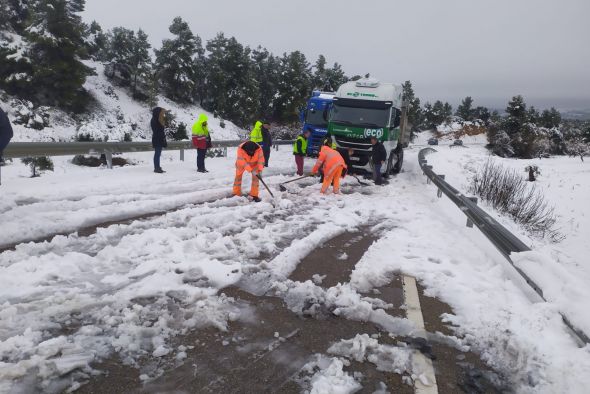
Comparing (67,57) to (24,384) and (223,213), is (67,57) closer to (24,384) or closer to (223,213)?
(223,213)

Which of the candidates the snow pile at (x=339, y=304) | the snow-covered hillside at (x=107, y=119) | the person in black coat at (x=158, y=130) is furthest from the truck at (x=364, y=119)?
the snow-covered hillside at (x=107, y=119)

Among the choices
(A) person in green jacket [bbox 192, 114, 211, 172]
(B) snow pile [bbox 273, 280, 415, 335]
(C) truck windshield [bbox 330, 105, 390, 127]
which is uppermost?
(C) truck windshield [bbox 330, 105, 390, 127]

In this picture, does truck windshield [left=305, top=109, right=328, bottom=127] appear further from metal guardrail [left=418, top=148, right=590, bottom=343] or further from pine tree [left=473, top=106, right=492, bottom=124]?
pine tree [left=473, top=106, right=492, bottom=124]

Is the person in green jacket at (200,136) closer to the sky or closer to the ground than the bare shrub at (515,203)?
closer to the sky

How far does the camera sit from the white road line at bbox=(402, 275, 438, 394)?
286cm

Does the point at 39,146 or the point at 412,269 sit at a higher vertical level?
the point at 39,146

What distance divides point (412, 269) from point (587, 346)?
2140 mm

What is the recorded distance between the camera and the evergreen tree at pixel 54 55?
26.2 metres

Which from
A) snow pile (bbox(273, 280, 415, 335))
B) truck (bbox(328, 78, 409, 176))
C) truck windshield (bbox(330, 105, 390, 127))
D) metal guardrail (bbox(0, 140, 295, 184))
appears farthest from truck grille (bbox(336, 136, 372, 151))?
snow pile (bbox(273, 280, 415, 335))

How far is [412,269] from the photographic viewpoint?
205 inches

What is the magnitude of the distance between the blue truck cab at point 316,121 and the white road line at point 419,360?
1491 centimetres

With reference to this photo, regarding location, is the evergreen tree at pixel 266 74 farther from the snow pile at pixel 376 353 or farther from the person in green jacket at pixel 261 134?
the snow pile at pixel 376 353

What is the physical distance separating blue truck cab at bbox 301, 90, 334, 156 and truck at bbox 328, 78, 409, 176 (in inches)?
174

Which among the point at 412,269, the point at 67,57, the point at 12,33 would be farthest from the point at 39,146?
the point at 12,33
